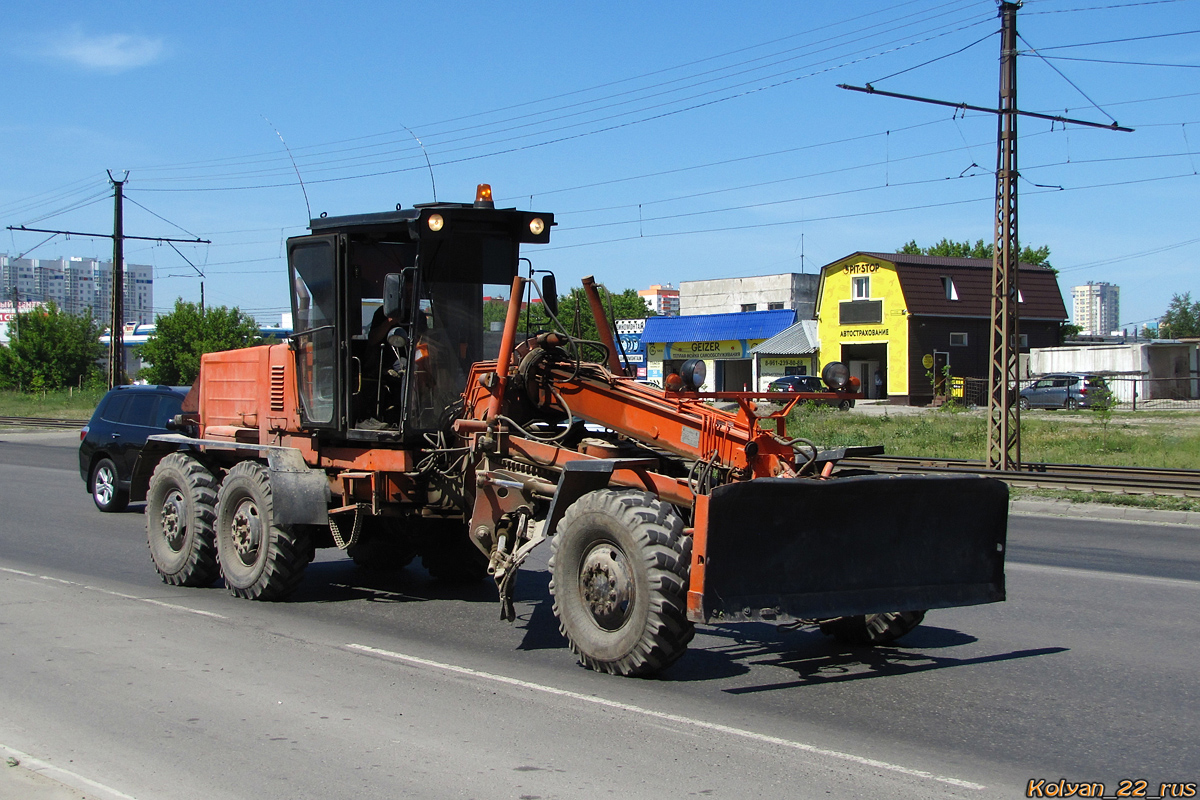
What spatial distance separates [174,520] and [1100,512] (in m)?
13.9

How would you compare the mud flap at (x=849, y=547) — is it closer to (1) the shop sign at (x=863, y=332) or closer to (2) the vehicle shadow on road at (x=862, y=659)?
(2) the vehicle shadow on road at (x=862, y=659)

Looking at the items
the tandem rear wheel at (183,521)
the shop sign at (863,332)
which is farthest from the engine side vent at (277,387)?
the shop sign at (863,332)

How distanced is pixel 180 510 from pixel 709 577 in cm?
614

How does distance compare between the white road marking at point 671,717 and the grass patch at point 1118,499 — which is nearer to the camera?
the white road marking at point 671,717

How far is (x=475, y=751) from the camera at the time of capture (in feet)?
17.7

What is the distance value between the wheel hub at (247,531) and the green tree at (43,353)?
69.1 meters

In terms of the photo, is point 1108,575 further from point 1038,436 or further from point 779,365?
point 779,365

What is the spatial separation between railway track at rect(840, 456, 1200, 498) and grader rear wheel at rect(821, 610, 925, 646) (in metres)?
11.0

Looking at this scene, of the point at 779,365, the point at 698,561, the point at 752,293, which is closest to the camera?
the point at 698,561

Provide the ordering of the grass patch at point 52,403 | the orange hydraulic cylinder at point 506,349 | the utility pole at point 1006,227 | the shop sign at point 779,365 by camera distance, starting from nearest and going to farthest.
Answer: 1. the orange hydraulic cylinder at point 506,349
2. the utility pole at point 1006,227
3. the grass patch at point 52,403
4. the shop sign at point 779,365

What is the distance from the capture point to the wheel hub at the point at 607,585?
6660 millimetres

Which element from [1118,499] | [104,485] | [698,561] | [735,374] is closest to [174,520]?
[698,561]

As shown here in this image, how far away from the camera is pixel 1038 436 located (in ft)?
104

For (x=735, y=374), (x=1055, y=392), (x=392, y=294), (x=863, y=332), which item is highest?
(x=863, y=332)
